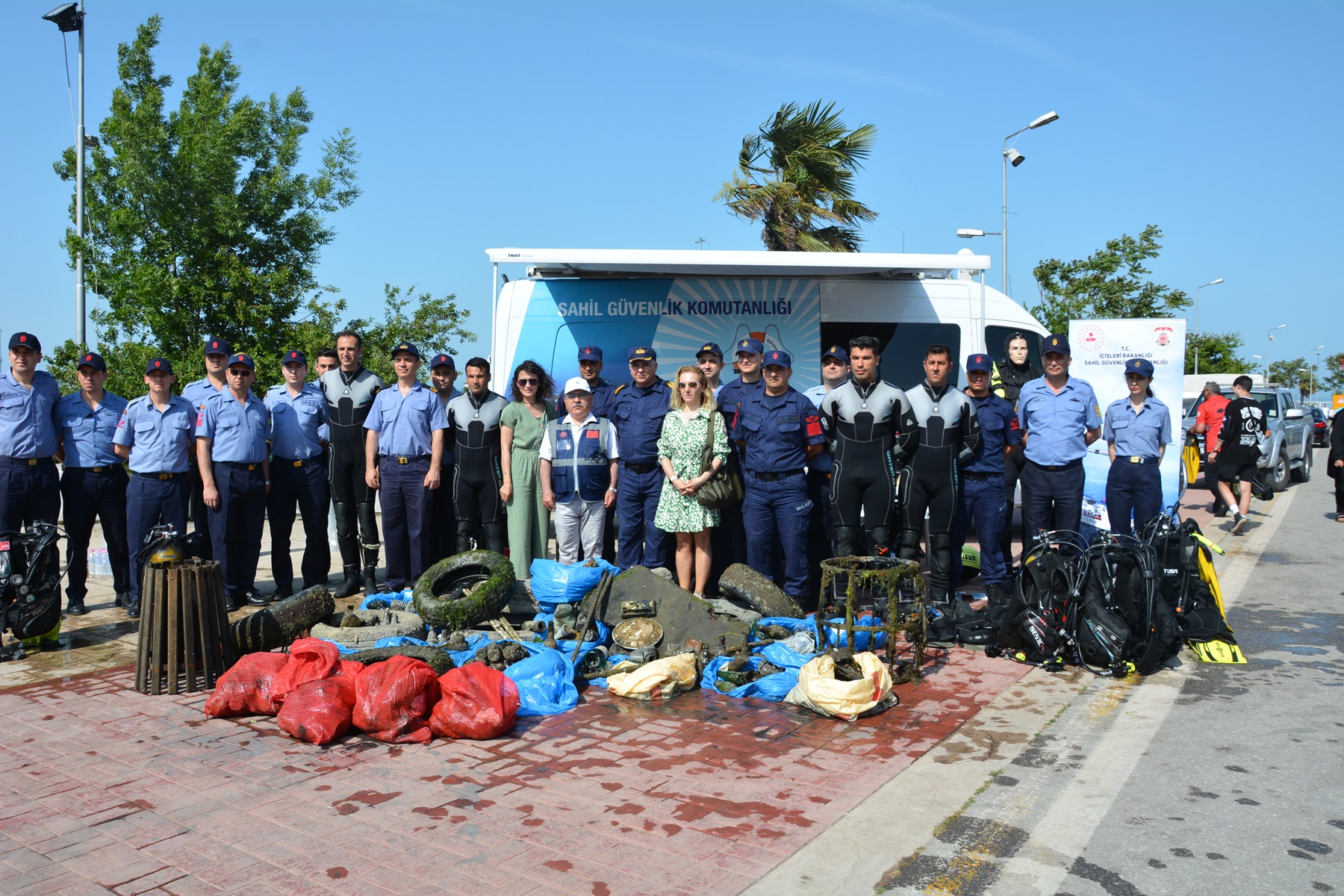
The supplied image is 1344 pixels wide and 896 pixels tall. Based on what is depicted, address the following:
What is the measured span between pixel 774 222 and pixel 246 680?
13611mm

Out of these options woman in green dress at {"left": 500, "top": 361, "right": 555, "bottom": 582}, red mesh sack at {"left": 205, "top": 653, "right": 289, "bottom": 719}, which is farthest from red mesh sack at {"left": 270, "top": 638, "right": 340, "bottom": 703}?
woman in green dress at {"left": 500, "top": 361, "right": 555, "bottom": 582}

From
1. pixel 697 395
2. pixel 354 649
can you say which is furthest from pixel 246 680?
pixel 697 395

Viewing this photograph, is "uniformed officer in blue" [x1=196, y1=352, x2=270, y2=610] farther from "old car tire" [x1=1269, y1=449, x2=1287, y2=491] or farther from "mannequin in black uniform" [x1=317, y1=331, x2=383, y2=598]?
"old car tire" [x1=1269, y1=449, x2=1287, y2=491]

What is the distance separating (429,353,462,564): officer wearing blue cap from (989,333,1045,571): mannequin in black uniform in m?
4.66

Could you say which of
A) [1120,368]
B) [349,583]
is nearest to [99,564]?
[349,583]

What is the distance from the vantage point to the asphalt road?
3.35 meters

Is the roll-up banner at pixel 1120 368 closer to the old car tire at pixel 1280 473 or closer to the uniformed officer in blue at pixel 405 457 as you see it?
the uniformed officer in blue at pixel 405 457

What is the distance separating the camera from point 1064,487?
25.1 ft

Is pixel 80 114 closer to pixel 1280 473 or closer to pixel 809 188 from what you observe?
pixel 809 188

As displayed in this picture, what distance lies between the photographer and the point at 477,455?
781 centimetres

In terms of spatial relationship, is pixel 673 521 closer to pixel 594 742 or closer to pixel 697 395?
pixel 697 395

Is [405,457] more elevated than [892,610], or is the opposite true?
[405,457]

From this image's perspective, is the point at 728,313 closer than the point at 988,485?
No

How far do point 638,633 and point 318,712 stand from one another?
2081 millimetres
